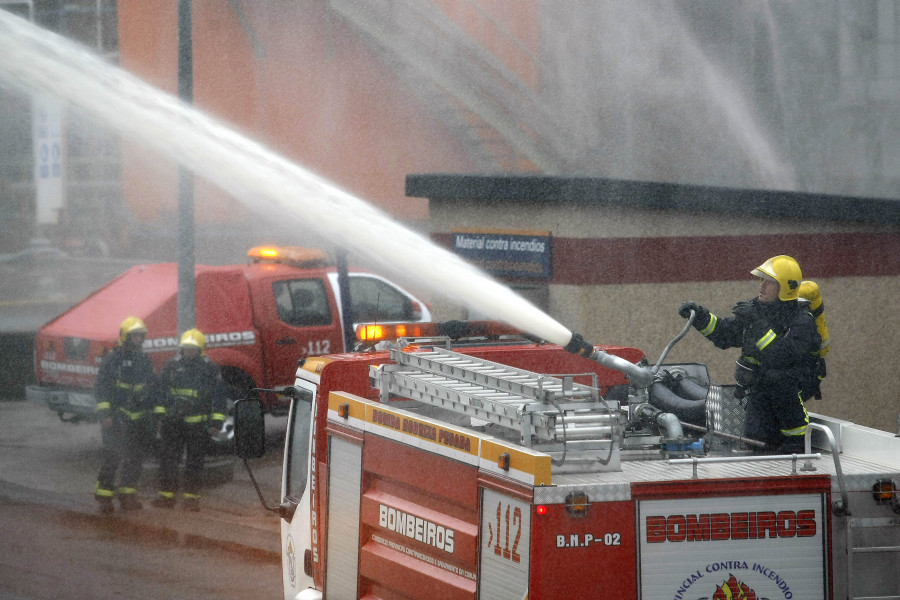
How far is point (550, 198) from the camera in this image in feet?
35.3

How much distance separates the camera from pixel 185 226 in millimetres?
12250

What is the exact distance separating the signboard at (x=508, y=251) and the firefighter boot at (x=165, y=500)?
362 cm

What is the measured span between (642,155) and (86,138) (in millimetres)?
19520

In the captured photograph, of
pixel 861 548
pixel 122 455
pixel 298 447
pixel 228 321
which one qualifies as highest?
pixel 228 321

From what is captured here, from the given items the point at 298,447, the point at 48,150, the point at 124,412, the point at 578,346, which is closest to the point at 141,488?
the point at 124,412

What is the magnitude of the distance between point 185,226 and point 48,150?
71.1 ft

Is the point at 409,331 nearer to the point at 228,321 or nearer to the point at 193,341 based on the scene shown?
the point at 193,341

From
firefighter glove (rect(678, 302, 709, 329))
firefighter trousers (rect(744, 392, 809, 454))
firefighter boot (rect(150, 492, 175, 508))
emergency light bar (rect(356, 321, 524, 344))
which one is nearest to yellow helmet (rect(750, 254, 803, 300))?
firefighter glove (rect(678, 302, 709, 329))

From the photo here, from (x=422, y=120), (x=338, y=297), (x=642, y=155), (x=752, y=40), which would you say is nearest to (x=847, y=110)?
(x=752, y=40)

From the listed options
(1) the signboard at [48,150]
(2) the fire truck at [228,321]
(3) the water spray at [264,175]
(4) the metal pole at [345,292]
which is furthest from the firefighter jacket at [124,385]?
(1) the signboard at [48,150]

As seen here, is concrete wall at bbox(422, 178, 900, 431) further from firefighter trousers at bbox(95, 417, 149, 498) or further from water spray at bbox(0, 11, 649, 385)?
firefighter trousers at bbox(95, 417, 149, 498)

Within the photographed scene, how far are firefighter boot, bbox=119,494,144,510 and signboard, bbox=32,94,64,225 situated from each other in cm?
2113

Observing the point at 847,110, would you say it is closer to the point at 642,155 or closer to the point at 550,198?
the point at 642,155

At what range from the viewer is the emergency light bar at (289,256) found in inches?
536
